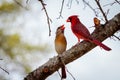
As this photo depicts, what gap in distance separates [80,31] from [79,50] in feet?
0.64

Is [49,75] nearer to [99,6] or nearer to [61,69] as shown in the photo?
[61,69]

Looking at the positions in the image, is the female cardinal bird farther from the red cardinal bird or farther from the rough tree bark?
the rough tree bark

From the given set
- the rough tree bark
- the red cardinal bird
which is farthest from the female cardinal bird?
the rough tree bark

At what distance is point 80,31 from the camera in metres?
3.61

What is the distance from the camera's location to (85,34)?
350 centimetres

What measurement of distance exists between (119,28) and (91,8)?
1.04 feet

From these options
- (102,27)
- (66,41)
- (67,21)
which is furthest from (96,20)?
(66,41)

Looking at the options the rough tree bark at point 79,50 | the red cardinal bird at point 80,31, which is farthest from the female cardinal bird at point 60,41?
the rough tree bark at point 79,50

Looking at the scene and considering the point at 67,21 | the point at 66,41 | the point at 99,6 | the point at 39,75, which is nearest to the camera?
the point at 99,6

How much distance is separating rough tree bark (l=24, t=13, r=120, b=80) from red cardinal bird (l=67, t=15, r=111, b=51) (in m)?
0.06

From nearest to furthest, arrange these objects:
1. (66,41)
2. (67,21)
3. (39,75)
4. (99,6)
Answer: (99,6) → (39,75) → (67,21) → (66,41)

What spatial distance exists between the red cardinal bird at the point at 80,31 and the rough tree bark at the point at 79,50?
2.3 inches

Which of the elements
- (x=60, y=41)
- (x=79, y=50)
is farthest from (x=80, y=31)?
(x=60, y=41)

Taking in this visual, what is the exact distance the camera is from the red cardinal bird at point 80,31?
3382 mm
